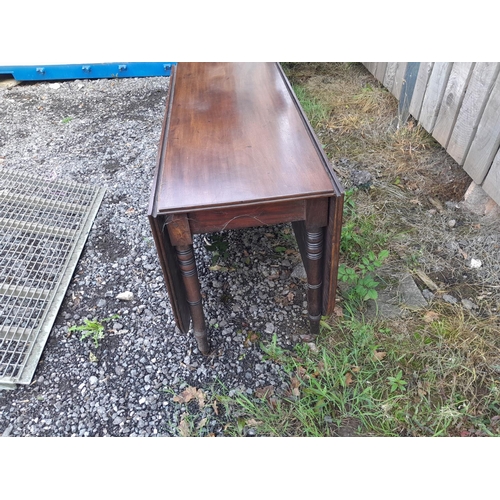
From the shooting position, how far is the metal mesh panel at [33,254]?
78.3 inches

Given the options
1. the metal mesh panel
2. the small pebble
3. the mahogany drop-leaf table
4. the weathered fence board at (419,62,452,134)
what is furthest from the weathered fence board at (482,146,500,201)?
the metal mesh panel

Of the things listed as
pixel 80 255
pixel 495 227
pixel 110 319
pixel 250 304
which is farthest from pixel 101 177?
pixel 495 227

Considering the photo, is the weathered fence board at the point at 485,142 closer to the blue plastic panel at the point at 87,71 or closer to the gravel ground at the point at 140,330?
the gravel ground at the point at 140,330

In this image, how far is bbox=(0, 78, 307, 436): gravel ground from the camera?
68.6 inches

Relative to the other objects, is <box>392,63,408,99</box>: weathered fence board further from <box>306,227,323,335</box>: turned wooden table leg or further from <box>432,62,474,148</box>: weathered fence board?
<box>306,227,323,335</box>: turned wooden table leg

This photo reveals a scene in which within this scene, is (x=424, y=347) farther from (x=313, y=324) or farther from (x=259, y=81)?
(x=259, y=81)

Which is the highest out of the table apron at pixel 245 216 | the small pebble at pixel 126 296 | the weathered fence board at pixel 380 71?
the table apron at pixel 245 216

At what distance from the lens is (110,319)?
2.12 m

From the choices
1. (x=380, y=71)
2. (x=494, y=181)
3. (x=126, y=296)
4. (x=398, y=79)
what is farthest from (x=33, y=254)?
(x=380, y=71)

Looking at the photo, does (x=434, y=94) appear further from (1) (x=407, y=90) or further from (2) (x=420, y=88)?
(1) (x=407, y=90)

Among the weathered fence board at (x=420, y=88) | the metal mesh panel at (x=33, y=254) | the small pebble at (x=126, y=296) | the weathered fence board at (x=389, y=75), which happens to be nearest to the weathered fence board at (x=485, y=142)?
the weathered fence board at (x=420, y=88)

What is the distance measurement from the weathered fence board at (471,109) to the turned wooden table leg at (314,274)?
5.06 ft

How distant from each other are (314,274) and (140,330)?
3.09 feet

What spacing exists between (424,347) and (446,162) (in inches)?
62.7
